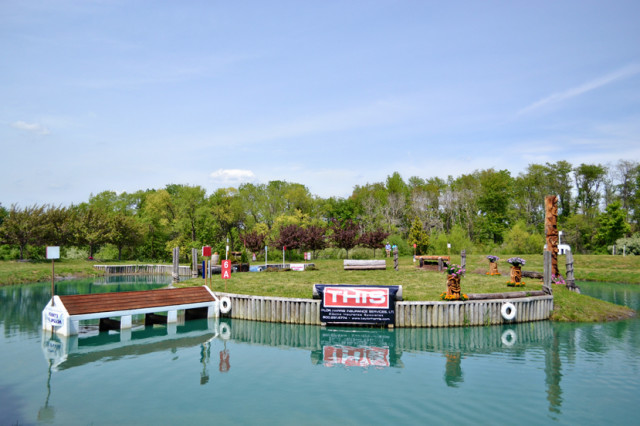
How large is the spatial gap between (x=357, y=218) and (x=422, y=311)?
63825mm

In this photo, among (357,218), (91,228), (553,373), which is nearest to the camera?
(553,373)

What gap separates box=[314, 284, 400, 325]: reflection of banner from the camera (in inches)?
844

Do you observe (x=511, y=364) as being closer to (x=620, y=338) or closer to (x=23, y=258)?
(x=620, y=338)

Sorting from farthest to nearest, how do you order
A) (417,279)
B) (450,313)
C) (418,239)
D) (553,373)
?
(418,239) < (417,279) < (450,313) < (553,373)

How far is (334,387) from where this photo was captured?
13203 mm

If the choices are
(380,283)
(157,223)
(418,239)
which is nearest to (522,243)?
(418,239)

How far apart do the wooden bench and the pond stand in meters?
19.4

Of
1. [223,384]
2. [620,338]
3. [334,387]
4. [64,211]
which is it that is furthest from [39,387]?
[64,211]

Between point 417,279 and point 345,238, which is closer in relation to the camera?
point 417,279

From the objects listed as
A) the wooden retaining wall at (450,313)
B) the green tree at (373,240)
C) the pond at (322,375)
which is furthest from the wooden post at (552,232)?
the green tree at (373,240)

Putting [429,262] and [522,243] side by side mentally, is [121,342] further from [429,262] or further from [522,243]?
[522,243]

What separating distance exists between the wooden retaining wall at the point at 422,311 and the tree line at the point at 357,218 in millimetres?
32717

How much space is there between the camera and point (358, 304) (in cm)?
2172

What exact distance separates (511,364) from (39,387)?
619 inches
